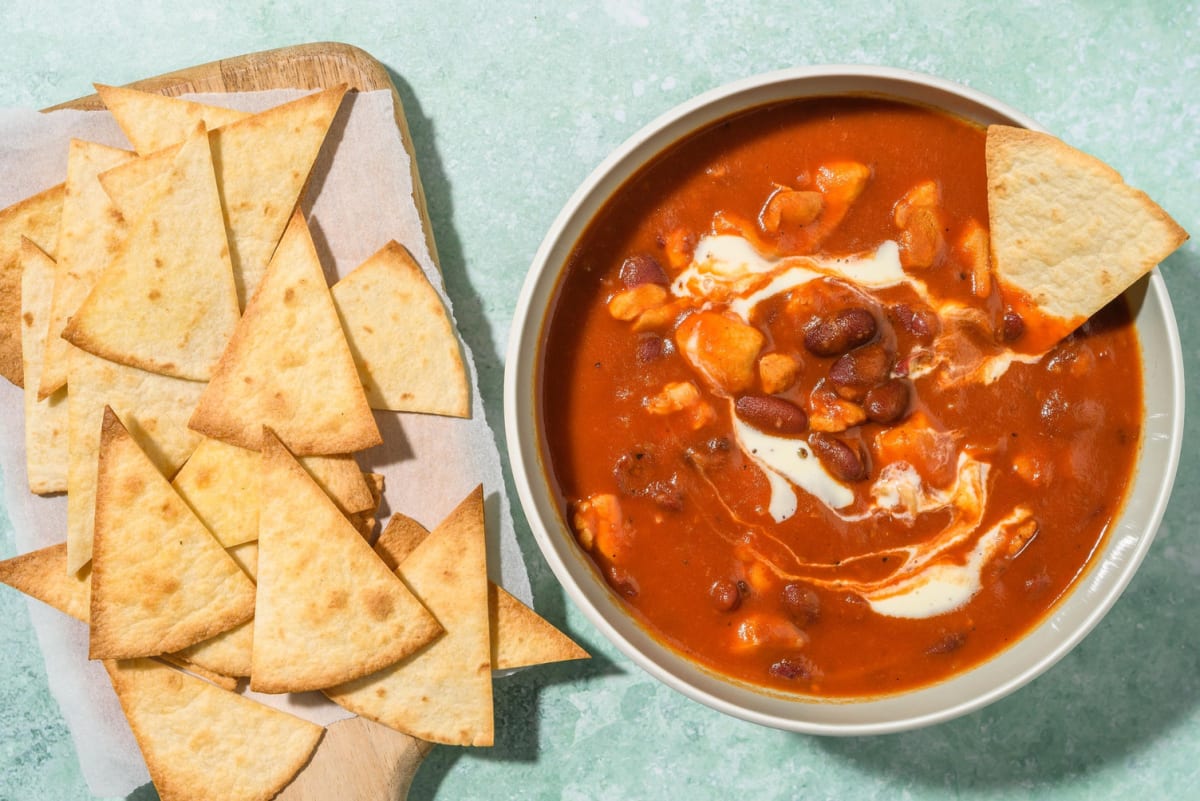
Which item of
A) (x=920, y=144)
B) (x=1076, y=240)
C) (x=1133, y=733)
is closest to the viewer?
(x=1076, y=240)

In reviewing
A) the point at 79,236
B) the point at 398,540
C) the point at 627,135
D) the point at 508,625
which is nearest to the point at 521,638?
→ the point at 508,625

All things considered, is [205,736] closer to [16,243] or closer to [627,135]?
[16,243]

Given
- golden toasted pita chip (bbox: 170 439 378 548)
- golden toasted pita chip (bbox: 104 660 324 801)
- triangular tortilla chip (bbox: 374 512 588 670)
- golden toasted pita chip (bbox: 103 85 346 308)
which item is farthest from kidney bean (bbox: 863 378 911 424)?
golden toasted pita chip (bbox: 104 660 324 801)

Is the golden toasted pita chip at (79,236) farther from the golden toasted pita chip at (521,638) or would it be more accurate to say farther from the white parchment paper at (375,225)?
the golden toasted pita chip at (521,638)

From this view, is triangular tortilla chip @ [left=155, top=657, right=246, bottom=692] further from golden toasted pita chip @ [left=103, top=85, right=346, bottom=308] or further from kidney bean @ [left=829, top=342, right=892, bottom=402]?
kidney bean @ [left=829, top=342, right=892, bottom=402]

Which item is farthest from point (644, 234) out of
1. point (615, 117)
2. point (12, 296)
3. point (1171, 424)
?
point (12, 296)

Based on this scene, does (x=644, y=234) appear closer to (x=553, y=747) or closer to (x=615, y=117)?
(x=615, y=117)
